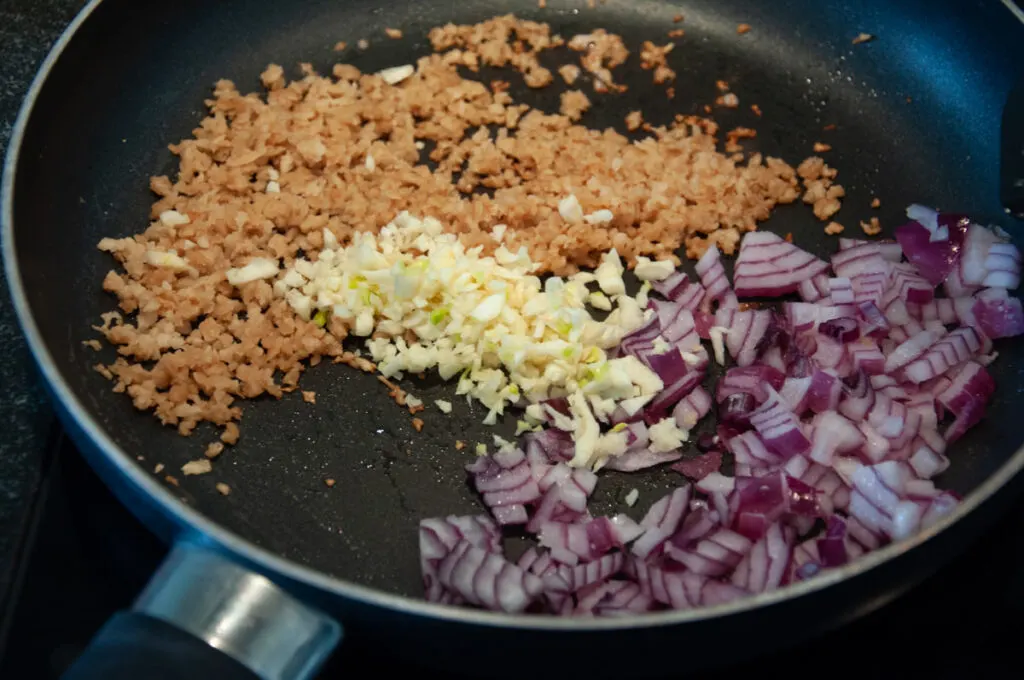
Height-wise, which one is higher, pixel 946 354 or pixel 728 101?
pixel 728 101

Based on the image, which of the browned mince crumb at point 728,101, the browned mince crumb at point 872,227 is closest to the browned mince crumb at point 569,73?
the browned mince crumb at point 728,101

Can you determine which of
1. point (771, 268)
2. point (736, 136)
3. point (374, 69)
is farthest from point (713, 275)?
point (374, 69)

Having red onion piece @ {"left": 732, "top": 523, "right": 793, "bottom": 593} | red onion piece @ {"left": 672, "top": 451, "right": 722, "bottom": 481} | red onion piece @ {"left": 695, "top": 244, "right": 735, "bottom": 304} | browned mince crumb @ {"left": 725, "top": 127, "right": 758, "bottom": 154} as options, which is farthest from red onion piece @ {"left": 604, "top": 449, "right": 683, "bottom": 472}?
browned mince crumb @ {"left": 725, "top": 127, "right": 758, "bottom": 154}

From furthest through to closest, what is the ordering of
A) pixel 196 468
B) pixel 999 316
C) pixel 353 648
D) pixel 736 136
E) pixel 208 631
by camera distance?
pixel 736 136 → pixel 999 316 → pixel 196 468 → pixel 353 648 → pixel 208 631

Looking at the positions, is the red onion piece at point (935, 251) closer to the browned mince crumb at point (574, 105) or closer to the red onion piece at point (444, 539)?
the browned mince crumb at point (574, 105)

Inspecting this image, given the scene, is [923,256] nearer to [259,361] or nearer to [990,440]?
[990,440]

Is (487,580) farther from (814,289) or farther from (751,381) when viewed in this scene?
(814,289)
